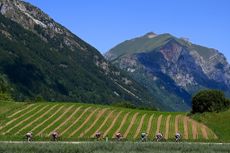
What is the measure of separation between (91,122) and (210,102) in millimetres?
25192

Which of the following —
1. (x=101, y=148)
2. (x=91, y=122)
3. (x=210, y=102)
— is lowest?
(x=101, y=148)

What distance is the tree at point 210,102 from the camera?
10100 centimetres

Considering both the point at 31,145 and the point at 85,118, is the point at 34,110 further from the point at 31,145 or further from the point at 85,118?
the point at 31,145

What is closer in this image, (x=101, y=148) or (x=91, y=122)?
(x=101, y=148)

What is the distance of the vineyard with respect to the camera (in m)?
86.6

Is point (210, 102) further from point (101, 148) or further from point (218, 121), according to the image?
point (101, 148)

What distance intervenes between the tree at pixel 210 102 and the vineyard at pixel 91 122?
12.4 feet

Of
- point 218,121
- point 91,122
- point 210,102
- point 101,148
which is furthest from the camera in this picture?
point 210,102

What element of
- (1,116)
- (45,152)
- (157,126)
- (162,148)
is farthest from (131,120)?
(45,152)

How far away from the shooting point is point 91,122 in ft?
308

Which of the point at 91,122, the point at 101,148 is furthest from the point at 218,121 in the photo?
the point at 101,148

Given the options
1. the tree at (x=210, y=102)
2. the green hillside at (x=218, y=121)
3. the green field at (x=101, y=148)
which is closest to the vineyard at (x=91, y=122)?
the green hillside at (x=218, y=121)

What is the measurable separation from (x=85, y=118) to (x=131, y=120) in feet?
29.1

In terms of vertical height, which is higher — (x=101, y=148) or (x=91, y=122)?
(x=91, y=122)
